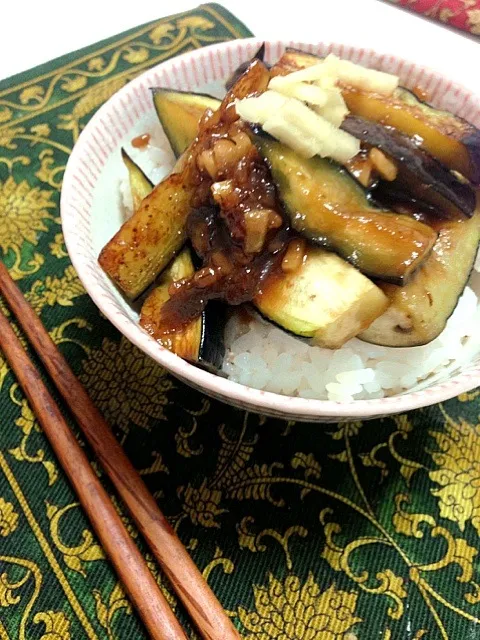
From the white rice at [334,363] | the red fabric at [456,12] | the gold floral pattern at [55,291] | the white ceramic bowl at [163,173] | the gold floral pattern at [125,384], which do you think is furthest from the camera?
the red fabric at [456,12]

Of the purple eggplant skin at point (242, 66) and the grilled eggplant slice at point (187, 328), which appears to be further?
the purple eggplant skin at point (242, 66)

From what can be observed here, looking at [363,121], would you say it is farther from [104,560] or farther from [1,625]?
[1,625]

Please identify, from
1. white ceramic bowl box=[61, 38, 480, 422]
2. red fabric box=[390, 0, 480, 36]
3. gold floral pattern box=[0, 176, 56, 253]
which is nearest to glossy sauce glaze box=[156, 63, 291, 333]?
white ceramic bowl box=[61, 38, 480, 422]

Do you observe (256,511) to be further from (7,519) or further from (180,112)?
(180,112)

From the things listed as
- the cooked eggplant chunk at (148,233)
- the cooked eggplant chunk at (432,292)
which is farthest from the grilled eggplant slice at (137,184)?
the cooked eggplant chunk at (432,292)

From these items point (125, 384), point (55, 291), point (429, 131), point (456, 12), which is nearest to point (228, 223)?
point (429, 131)

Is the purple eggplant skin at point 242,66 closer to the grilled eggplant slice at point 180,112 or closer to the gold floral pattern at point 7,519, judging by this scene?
the grilled eggplant slice at point 180,112
